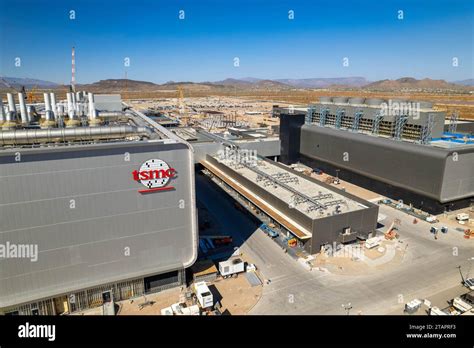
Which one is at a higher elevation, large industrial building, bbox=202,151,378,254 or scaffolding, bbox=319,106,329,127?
scaffolding, bbox=319,106,329,127

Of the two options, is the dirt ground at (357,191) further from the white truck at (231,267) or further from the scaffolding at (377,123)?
the white truck at (231,267)

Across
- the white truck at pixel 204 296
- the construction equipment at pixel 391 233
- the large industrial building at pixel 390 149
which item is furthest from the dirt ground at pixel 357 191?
the white truck at pixel 204 296

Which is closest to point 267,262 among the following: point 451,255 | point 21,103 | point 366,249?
point 366,249

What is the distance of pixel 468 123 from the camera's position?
50719mm

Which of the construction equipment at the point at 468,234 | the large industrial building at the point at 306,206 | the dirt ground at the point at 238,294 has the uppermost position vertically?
the large industrial building at the point at 306,206

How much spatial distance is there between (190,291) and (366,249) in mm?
17093

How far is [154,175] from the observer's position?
68.5 feet

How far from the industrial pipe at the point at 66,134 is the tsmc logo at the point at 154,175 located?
3.61 m

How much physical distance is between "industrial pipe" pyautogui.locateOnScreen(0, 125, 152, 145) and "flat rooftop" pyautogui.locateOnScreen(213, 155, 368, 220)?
55.6 ft

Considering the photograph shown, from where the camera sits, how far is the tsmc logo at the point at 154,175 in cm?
2053

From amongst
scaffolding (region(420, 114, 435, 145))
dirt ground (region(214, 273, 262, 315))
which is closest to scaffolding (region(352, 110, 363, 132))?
scaffolding (region(420, 114, 435, 145))

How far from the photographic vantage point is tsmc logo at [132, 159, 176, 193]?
67.4ft

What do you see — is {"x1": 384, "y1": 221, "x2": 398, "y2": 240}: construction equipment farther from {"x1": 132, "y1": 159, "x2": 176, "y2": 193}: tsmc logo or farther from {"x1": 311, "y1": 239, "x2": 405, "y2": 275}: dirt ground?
{"x1": 132, "y1": 159, "x2": 176, "y2": 193}: tsmc logo
